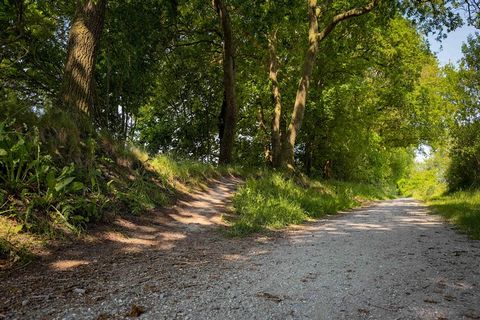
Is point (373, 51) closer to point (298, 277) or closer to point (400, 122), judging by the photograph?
point (400, 122)

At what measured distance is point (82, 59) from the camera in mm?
7387

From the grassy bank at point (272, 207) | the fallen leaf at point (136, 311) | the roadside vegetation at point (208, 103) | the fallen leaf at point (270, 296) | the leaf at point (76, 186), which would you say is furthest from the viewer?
the grassy bank at point (272, 207)

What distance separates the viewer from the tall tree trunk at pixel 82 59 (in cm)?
732

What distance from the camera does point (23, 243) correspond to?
13.4ft

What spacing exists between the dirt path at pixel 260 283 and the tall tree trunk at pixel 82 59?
11.0ft

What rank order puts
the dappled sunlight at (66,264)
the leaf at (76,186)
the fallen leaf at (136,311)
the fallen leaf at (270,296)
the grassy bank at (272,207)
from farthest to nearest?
the grassy bank at (272,207), the leaf at (76,186), the dappled sunlight at (66,264), the fallen leaf at (270,296), the fallen leaf at (136,311)

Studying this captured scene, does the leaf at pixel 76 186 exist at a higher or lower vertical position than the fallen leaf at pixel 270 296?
higher

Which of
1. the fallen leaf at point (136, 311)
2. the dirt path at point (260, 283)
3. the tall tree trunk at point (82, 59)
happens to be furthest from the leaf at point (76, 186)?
the fallen leaf at point (136, 311)

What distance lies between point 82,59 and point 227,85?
8270 millimetres

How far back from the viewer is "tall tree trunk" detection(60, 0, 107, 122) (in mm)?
7324

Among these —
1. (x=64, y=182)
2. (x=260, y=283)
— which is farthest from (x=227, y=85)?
(x=260, y=283)

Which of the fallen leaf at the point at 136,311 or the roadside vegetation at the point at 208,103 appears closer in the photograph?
the fallen leaf at the point at 136,311

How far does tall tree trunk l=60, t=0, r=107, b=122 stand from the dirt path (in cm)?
335

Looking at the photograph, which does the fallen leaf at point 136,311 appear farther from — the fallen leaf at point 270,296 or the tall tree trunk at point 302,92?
the tall tree trunk at point 302,92
